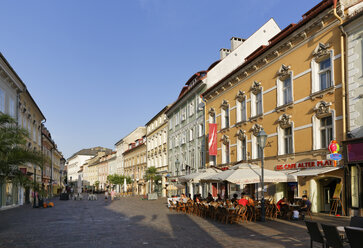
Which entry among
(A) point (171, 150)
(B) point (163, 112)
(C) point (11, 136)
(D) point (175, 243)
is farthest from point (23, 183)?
(B) point (163, 112)

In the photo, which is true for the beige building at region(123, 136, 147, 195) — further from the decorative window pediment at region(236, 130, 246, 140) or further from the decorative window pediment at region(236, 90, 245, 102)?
the decorative window pediment at region(236, 90, 245, 102)

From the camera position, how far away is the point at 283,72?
21.7 meters

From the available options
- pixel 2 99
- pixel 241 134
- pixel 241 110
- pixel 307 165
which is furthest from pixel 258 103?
pixel 2 99

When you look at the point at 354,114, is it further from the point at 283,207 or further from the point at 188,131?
the point at 188,131

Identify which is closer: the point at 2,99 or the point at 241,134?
the point at 241,134

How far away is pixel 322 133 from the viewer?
18812 mm

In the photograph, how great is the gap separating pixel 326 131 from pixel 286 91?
14.3 feet

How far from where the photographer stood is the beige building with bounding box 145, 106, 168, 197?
52.7m

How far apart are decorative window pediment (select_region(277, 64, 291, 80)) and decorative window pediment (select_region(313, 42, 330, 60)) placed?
241 cm

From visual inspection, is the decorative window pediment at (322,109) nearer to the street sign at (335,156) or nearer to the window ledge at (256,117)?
the street sign at (335,156)

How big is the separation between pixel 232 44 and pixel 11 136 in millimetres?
28534

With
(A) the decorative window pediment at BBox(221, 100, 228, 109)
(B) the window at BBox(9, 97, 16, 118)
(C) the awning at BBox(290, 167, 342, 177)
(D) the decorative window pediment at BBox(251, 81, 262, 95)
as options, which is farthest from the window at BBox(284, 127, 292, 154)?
(B) the window at BBox(9, 97, 16, 118)

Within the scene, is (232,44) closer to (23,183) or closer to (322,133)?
(322,133)

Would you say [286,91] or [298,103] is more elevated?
[286,91]
